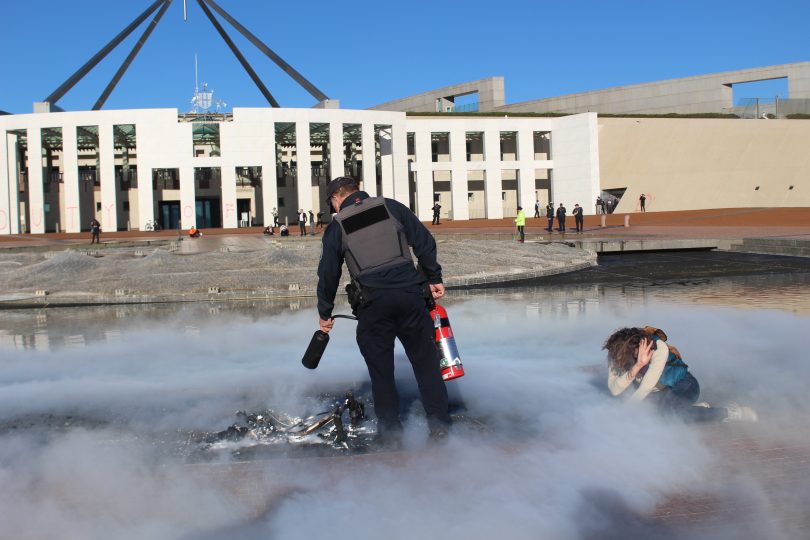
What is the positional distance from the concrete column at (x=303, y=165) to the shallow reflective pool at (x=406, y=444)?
132 feet

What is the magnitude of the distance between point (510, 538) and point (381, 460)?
1136 mm

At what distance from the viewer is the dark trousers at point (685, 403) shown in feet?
15.8

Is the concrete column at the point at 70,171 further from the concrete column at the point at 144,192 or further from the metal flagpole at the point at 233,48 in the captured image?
the metal flagpole at the point at 233,48

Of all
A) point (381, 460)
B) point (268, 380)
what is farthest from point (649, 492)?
point (268, 380)

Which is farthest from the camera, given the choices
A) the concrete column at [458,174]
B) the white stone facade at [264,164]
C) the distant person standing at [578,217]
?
the concrete column at [458,174]

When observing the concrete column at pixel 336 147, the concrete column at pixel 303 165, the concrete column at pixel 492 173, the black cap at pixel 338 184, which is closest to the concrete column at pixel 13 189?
the concrete column at pixel 303 165

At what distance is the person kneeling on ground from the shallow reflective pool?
0.15 m

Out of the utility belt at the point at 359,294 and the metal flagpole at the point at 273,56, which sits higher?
the metal flagpole at the point at 273,56

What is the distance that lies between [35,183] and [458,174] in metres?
27.2

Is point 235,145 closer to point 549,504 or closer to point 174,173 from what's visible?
point 174,173

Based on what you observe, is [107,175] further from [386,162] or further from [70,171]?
[386,162]

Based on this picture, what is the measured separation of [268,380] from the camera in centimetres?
653

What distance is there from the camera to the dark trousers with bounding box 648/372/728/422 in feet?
15.8

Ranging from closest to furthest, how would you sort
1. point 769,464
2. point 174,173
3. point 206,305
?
point 769,464, point 206,305, point 174,173
